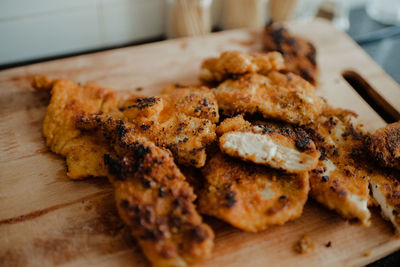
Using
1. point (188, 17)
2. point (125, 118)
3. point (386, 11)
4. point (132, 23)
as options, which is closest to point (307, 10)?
point (386, 11)

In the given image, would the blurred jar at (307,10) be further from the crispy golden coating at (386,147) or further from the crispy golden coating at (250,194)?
the crispy golden coating at (250,194)

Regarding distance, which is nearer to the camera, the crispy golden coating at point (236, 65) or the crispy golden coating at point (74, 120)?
the crispy golden coating at point (74, 120)

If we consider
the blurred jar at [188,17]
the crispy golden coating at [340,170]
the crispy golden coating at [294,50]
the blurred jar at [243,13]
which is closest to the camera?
the crispy golden coating at [340,170]

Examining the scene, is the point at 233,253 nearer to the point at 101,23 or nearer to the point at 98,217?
the point at 98,217

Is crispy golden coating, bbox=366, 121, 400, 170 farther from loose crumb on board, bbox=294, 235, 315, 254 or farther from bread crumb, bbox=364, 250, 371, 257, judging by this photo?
loose crumb on board, bbox=294, 235, 315, 254

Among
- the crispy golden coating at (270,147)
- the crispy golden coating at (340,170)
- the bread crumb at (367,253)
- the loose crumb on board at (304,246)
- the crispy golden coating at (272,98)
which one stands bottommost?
the bread crumb at (367,253)

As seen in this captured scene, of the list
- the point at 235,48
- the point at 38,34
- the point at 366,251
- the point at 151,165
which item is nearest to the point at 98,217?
the point at 151,165

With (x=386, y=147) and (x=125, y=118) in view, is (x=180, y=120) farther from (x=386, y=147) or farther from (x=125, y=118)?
(x=386, y=147)

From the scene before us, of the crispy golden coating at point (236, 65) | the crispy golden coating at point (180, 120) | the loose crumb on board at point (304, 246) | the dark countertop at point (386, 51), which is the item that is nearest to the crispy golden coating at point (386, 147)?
the loose crumb on board at point (304, 246)
